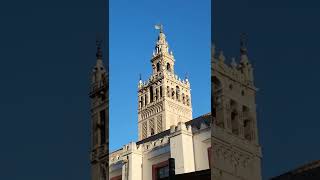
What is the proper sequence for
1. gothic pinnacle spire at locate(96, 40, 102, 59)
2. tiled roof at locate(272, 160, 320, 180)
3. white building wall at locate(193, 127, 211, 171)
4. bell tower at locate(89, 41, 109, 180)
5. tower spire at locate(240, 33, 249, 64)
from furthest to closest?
gothic pinnacle spire at locate(96, 40, 102, 59)
bell tower at locate(89, 41, 109, 180)
tower spire at locate(240, 33, 249, 64)
tiled roof at locate(272, 160, 320, 180)
white building wall at locate(193, 127, 211, 171)

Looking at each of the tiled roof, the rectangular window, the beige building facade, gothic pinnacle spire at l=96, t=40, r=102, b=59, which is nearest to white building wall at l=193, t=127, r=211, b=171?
the beige building facade

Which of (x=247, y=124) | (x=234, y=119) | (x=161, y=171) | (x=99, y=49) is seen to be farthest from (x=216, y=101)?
(x=99, y=49)

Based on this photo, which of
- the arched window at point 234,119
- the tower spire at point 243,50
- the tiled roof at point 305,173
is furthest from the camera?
the tower spire at point 243,50

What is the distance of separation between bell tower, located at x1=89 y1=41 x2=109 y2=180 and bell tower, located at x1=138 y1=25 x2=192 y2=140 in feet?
0.51

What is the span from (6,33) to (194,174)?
122cm

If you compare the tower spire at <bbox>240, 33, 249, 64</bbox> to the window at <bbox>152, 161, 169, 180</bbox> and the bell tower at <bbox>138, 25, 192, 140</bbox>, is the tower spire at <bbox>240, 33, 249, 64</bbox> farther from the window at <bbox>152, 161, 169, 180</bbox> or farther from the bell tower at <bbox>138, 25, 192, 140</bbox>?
the window at <bbox>152, 161, 169, 180</bbox>

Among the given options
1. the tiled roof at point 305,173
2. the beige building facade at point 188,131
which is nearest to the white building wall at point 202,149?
the beige building facade at point 188,131

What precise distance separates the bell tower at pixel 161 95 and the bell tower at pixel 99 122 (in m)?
0.15

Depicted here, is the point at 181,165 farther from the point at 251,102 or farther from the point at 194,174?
the point at 251,102

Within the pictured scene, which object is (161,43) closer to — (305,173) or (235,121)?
(235,121)

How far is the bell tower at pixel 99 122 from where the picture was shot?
1.87 m

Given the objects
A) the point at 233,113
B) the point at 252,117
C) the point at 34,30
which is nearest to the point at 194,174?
the point at 233,113

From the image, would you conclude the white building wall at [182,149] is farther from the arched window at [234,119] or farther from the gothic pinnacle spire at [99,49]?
the gothic pinnacle spire at [99,49]

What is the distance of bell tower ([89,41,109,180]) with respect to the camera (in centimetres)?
187
